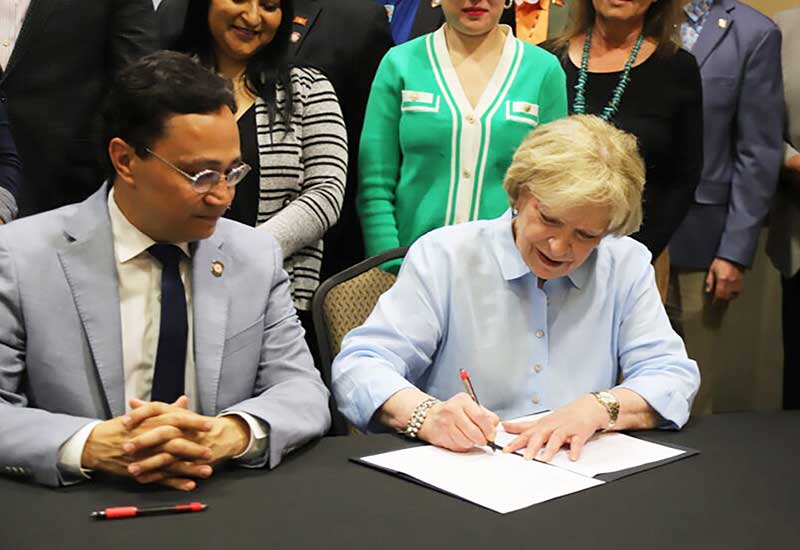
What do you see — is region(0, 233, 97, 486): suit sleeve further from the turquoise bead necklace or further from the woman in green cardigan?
the turquoise bead necklace

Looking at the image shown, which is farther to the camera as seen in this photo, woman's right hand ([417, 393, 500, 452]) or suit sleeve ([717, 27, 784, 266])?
suit sleeve ([717, 27, 784, 266])

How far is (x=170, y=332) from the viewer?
1.93m

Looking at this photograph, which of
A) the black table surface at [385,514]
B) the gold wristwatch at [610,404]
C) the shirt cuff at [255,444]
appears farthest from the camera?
the gold wristwatch at [610,404]

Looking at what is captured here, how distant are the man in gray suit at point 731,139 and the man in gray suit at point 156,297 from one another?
73.0 inches

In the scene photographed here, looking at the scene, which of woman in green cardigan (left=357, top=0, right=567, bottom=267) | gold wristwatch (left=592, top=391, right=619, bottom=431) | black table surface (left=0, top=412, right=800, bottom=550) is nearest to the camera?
black table surface (left=0, top=412, right=800, bottom=550)

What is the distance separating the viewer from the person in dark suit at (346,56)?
3.09m

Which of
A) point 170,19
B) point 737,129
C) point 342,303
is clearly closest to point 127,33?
point 170,19

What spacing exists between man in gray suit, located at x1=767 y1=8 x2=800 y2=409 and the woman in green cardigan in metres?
1.00

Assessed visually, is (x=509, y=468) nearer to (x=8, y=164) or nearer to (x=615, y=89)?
(x=8, y=164)

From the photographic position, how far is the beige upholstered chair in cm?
233

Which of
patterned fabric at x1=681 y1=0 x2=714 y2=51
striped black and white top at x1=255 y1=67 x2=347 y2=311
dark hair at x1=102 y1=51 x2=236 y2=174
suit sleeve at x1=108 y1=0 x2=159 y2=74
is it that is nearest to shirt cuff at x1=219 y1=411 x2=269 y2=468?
dark hair at x1=102 y1=51 x2=236 y2=174

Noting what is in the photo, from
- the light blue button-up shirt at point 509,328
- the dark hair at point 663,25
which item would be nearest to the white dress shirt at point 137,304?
the light blue button-up shirt at point 509,328

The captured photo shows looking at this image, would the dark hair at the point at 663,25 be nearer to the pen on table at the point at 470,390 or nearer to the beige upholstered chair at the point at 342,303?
the beige upholstered chair at the point at 342,303

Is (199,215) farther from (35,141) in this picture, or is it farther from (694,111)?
(694,111)
